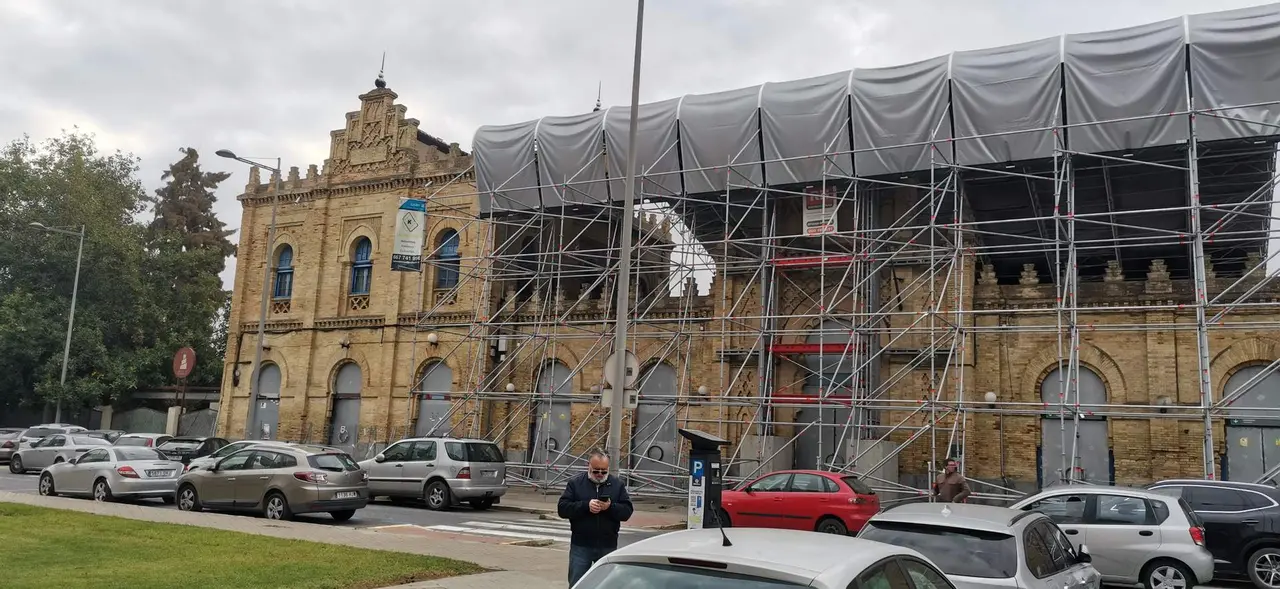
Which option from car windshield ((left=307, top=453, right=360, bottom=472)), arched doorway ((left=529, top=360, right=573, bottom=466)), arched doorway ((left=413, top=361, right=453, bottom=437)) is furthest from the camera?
arched doorway ((left=413, top=361, right=453, bottom=437))

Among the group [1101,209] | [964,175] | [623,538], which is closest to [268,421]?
[623,538]

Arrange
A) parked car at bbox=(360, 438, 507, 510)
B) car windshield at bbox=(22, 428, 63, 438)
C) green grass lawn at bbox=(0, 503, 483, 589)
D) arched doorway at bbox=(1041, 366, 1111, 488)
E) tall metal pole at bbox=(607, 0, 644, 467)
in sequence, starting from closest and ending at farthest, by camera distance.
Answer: green grass lawn at bbox=(0, 503, 483, 589) < tall metal pole at bbox=(607, 0, 644, 467) < parked car at bbox=(360, 438, 507, 510) < arched doorway at bbox=(1041, 366, 1111, 488) < car windshield at bbox=(22, 428, 63, 438)

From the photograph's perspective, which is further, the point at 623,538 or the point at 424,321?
the point at 424,321

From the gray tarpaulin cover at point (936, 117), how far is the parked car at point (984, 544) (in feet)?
43.9

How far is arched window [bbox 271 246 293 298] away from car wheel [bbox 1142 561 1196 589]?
92.8ft

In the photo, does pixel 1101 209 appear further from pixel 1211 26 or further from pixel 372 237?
pixel 372 237

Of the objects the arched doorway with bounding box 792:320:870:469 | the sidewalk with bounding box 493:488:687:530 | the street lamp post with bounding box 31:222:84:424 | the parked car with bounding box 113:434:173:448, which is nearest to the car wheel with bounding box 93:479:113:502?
the parked car with bounding box 113:434:173:448

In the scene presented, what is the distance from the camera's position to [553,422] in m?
27.8

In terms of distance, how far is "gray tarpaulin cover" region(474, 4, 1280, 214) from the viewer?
1898 centimetres

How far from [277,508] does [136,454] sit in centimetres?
547

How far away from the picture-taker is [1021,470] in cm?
2144

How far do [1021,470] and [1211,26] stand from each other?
32.1 ft

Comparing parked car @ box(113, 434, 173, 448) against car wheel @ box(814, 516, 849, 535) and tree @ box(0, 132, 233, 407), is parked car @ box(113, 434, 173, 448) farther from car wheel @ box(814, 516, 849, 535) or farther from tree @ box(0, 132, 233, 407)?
car wheel @ box(814, 516, 849, 535)

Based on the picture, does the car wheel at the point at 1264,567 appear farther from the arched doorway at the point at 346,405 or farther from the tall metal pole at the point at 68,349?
the tall metal pole at the point at 68,349
